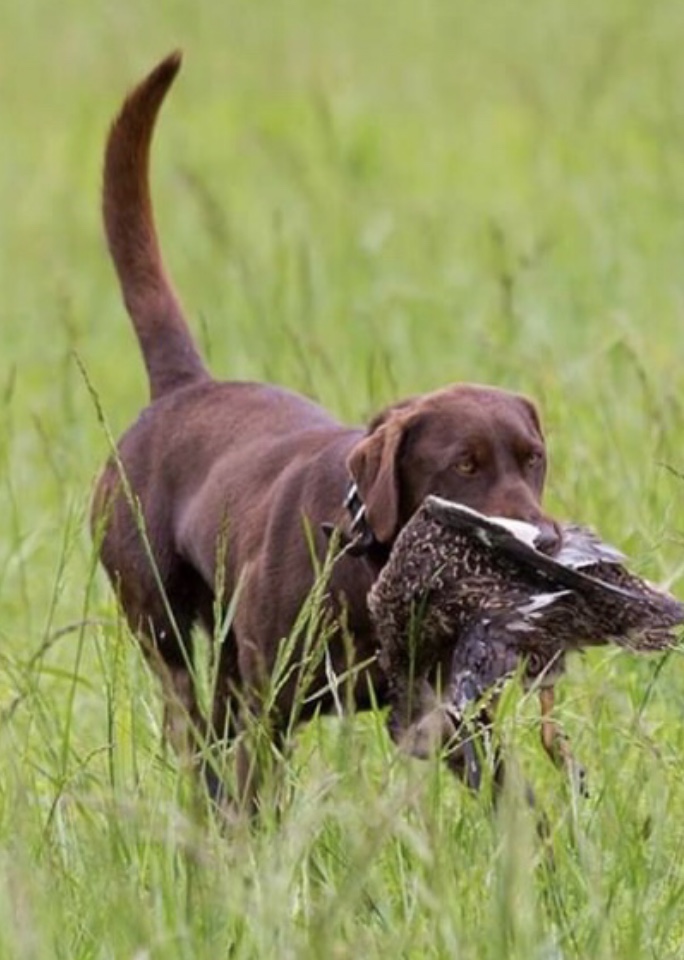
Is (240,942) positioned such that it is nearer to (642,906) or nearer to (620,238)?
(642,906)

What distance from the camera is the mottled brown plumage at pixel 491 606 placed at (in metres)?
3.87

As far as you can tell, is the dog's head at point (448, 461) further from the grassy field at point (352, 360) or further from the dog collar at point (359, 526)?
the grassy field at point (352, 360)

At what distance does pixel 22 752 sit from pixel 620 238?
5.26 meters

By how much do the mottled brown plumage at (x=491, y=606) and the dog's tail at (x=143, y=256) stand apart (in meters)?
1.34

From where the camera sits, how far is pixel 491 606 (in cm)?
399

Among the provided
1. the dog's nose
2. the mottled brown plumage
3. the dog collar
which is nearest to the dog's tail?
the dog collar

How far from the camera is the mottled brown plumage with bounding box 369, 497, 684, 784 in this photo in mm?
3867

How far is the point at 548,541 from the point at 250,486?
99 centimetres

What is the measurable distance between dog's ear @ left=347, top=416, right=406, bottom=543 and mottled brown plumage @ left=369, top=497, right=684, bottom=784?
0.69 feet

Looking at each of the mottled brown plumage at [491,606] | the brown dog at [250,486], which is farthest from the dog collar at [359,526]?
the mottled brown plumage at [491,606]

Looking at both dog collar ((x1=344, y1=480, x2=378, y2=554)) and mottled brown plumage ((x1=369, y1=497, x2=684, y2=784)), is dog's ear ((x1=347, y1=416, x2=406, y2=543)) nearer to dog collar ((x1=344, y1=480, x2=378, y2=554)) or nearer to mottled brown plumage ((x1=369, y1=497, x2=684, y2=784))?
dog collar ((x1=344, y1=480, x2=378, y2=554))

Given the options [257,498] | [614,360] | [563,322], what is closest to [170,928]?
[257,498]

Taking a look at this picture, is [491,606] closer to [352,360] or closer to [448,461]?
[448,461]

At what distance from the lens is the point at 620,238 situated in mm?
9094
